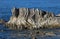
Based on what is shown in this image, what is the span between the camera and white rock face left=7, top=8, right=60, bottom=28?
2855 centimetres

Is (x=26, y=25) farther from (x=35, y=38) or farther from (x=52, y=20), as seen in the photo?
(x=35, y=38)

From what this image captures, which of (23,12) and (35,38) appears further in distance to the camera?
(23,12)

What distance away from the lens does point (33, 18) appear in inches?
1143

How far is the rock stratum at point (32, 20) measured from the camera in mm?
28484

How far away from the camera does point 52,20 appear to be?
28.8 meters

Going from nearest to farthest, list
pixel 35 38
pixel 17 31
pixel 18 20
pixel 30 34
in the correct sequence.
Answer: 1. pixel 35 38
2. pixel 30 34
3. pixel 17 31
4. pixel 18 20

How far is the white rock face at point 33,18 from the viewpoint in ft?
93.7

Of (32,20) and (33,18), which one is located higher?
(33,18)

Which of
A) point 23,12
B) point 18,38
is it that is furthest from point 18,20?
point 18,38

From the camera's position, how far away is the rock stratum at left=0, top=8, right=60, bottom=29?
28.5 m

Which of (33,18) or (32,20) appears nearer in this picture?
(32,20)

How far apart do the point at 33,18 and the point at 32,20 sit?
319 mm

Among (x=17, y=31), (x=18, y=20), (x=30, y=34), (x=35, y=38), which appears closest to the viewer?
→ (x=35, y=38)

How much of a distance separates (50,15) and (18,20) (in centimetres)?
222
